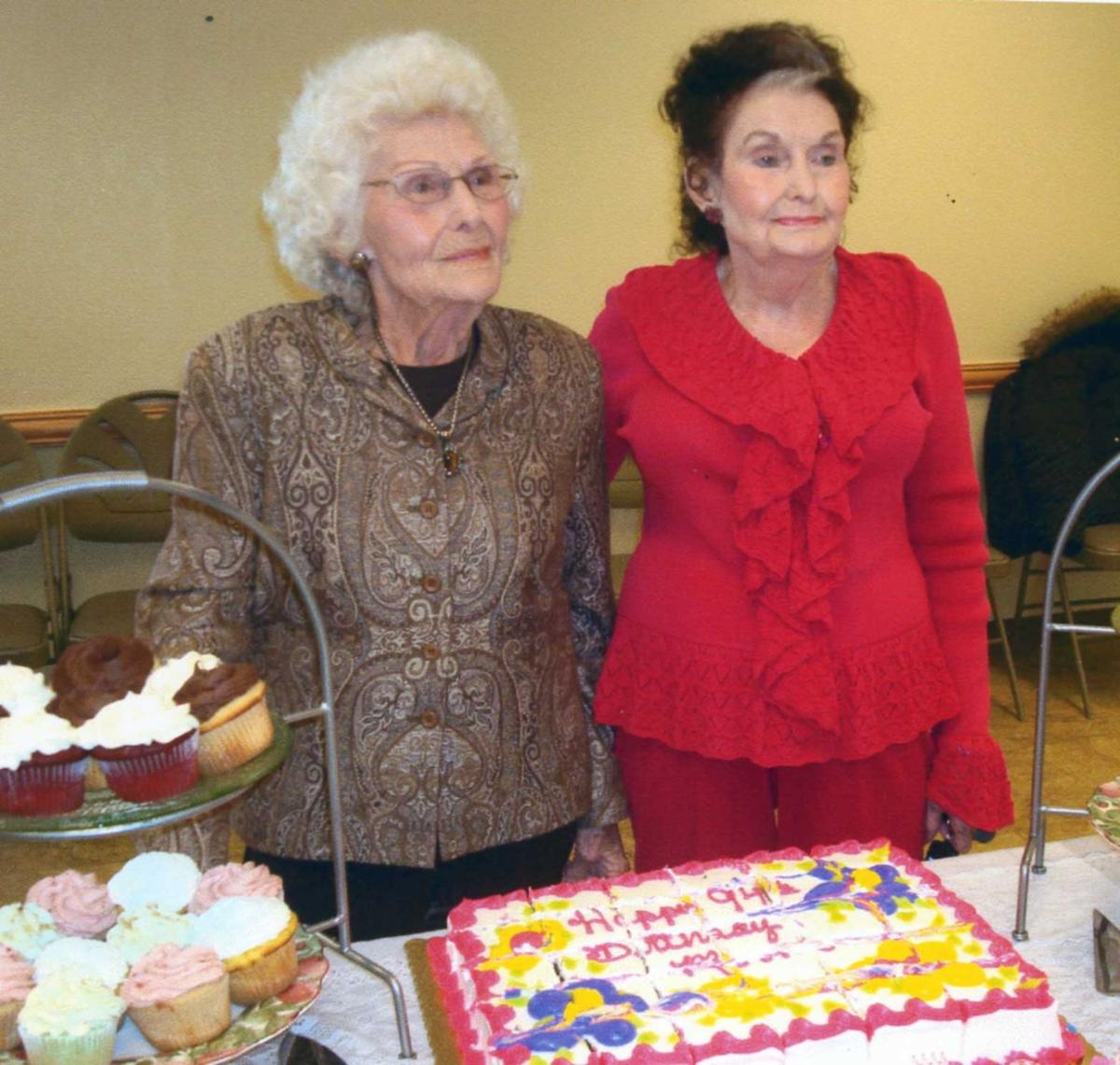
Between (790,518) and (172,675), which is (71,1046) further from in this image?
(790,518)

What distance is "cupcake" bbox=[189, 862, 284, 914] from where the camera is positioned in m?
1.32

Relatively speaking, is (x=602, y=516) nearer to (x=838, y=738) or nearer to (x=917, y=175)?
(x=838, y=738)

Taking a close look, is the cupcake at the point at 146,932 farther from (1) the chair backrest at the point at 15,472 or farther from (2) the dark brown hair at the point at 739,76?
(1) the chair backrest at the point at 15,472

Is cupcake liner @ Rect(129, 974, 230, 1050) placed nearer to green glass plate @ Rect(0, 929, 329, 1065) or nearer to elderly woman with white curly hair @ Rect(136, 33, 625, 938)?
green glass plate @ Rect(0, 929, 329, 1065)

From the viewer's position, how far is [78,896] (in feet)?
4.35

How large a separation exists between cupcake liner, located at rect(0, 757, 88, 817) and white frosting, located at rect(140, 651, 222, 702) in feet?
0.32

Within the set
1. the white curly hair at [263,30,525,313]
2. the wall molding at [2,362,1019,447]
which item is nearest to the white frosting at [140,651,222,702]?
the white curly hair at [263,30,525,313]

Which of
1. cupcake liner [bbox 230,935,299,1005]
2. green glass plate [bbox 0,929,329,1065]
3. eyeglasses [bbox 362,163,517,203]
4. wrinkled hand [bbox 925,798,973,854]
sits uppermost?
eyeglasses [bbox 362,163,517,203]

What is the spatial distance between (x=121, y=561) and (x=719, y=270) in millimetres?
3037

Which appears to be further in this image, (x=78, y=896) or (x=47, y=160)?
(x=47, y=160)

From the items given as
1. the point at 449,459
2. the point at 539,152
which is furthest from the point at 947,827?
the point at 539,152

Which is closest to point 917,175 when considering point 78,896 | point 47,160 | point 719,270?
point 47,160

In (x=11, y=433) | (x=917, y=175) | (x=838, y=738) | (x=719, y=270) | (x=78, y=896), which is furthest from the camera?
(x=917, y=175)

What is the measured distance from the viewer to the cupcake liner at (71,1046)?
1.11m
